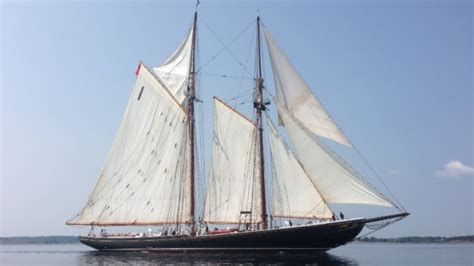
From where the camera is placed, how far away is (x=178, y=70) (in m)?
60.8

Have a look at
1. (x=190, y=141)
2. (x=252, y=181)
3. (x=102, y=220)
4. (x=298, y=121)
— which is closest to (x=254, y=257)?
(x=252, y=181)

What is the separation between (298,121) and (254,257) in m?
12.1

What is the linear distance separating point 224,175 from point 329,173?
11.8 metres

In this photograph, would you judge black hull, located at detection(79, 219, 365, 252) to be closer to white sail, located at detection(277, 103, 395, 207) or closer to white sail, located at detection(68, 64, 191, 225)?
white sail, located at detection(277, 103, 395, 207)

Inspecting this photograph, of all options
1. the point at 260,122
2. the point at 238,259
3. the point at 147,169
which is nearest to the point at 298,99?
the point at 260,122

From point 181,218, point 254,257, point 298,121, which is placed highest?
point 298,121

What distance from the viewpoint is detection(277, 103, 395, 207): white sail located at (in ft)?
143

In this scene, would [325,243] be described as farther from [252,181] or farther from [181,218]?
[181,218]

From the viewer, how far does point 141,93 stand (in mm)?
61156

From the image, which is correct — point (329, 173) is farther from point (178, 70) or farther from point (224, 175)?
point (178, 70)

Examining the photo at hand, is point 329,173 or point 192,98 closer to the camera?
point 329,173

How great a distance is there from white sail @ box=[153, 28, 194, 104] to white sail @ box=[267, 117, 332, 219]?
42.8 ft

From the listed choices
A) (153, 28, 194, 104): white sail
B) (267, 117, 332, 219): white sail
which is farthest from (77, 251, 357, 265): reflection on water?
(153, 28, 194, 104): white sail

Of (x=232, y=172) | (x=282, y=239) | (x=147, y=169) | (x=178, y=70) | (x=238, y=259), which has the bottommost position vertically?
(x=238, y=259)
